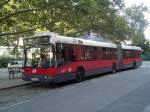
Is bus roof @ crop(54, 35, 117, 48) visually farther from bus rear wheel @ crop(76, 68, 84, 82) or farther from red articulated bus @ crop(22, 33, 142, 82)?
bus rear wheel @ crop(76, 68, 84, 82)

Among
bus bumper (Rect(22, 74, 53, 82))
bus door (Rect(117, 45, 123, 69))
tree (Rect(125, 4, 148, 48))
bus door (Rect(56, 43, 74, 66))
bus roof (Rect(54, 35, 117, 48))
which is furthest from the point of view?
tree (Rect(125, 4, 148, 48))

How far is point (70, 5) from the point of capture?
60.6ft

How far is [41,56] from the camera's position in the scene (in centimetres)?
1878

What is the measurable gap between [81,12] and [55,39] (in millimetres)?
2042

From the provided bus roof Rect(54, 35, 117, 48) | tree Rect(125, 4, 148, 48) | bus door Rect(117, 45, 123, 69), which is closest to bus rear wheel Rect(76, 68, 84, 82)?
bus roof Rect(54, 35, 117, 48)

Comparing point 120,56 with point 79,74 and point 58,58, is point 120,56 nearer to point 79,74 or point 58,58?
point 79,74

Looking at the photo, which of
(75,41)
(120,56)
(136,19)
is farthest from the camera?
(136,19)

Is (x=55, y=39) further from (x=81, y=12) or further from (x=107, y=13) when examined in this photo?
(x=107, y=13)

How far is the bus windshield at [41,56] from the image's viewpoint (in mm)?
18594

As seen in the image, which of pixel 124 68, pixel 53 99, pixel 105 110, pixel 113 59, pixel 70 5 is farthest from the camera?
pixel 124 68

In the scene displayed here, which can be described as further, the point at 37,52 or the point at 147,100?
the point at 37,52

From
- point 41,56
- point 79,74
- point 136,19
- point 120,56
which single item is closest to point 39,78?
point 41,56

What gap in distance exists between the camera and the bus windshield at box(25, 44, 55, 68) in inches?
732

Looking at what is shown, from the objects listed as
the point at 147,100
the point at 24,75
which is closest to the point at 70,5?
the point at 24,75
